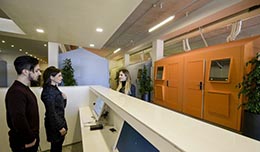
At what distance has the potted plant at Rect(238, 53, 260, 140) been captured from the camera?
278 cm

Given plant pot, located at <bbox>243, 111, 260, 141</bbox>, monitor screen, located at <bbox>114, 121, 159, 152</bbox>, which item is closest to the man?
monitor screen, located at <bbox>114, 121, 159, 152</bbox>

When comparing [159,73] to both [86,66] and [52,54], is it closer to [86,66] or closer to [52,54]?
[86,66]

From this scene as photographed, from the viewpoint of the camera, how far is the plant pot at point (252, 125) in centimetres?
276

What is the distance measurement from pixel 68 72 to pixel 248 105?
204 inches

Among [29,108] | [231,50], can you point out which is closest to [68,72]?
[29,108]

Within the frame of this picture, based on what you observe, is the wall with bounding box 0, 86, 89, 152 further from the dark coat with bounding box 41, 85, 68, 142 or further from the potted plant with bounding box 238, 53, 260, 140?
the potted plant with bounding box 238, 53, 260, 140

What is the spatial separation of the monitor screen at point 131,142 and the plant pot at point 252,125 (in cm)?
260

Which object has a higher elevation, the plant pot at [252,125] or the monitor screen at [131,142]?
the monitor screen at [131,142]

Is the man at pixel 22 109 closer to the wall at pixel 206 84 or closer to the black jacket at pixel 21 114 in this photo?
the black jacket at pixel 21 114

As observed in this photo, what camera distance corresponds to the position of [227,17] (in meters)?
4.21

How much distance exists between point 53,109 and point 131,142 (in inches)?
46.1

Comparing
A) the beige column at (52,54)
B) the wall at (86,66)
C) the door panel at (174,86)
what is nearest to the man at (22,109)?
the door panel at (174,86)

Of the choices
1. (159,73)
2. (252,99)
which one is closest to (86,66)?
(159,73)

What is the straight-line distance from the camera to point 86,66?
20.6ft
